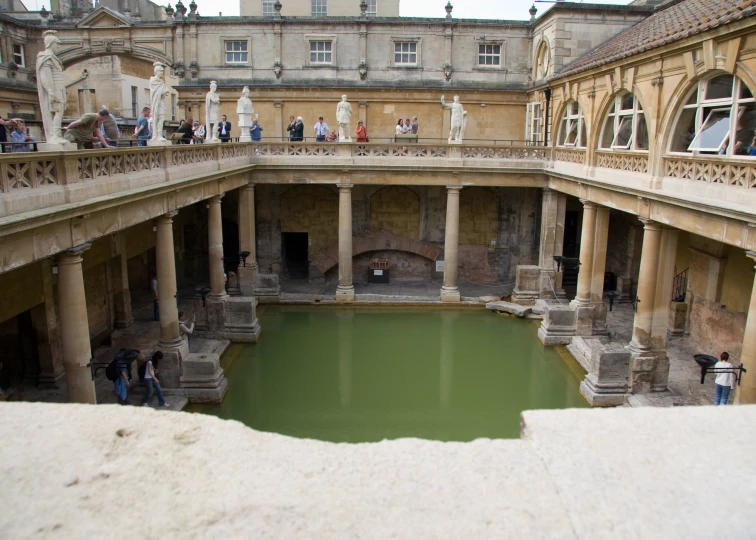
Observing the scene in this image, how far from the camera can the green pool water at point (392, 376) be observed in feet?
48.1

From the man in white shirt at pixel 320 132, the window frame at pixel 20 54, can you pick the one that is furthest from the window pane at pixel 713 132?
the window frame at pixel 20 54

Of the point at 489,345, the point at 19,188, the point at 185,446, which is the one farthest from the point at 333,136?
the point at 185,446

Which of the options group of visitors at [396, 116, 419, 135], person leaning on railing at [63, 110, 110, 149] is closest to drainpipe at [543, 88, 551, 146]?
group of visitors at [396, 116, 419, 135]

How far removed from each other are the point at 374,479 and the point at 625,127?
1783 cm

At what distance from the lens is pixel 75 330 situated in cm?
1172

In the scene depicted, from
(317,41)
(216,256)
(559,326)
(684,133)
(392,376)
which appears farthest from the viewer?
(317,41)

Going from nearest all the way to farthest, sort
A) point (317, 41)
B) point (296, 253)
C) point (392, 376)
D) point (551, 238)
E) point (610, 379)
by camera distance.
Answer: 1. point (610, 379)
2. point (392, 376)
3. point (551, 238)
4. point (317, 41)
5. point (296, 253)

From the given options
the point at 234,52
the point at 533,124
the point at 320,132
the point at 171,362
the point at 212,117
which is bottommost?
the point at 171,362

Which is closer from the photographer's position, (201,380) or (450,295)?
(201,380)

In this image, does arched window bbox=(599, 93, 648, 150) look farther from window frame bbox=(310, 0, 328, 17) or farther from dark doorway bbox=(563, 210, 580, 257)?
window frame bbox=(310, 0, 328, 17)

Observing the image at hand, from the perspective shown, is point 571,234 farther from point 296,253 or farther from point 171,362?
point 171,362

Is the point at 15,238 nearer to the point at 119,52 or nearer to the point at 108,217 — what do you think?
the point at 108,217

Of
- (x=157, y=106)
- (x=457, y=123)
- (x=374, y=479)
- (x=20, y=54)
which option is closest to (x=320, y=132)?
(x=457, y=123)

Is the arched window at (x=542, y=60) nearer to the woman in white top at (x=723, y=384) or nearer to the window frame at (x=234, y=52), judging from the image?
the window frame at (x=234, y=52)
